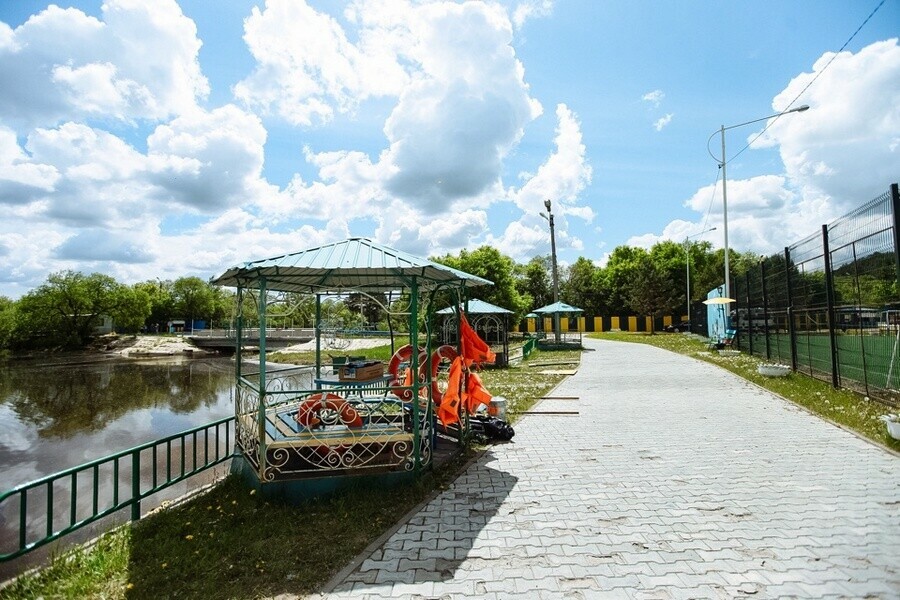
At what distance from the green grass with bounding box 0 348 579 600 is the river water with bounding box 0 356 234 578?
201 cm

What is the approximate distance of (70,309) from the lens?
144 feet

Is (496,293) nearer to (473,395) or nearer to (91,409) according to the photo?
(91,409)

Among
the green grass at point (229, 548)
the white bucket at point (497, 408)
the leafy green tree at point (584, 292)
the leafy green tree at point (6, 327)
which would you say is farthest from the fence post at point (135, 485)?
the leafy green tree at point (584, 292)

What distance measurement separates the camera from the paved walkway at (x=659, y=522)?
11.5 ft

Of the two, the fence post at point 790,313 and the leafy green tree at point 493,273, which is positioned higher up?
the leafy green tree at point 493,273

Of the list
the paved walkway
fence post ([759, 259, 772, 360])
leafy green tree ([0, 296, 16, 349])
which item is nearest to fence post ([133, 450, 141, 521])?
the paved walkway

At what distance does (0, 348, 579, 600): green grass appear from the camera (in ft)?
12.3

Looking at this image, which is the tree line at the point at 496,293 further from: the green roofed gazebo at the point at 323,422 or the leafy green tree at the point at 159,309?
the green roofed gazebo at the point at 323,422

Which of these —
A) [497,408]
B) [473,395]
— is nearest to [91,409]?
[497,408]

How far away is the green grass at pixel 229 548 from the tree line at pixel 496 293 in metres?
10.9

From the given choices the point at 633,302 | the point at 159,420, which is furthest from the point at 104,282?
the point at 633,302

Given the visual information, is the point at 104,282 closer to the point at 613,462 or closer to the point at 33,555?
the point at 33,555

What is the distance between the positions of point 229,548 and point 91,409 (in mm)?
17256

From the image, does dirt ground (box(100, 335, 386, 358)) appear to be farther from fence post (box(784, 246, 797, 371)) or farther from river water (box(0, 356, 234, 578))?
fence post (box(784, 246, 797, 371))
